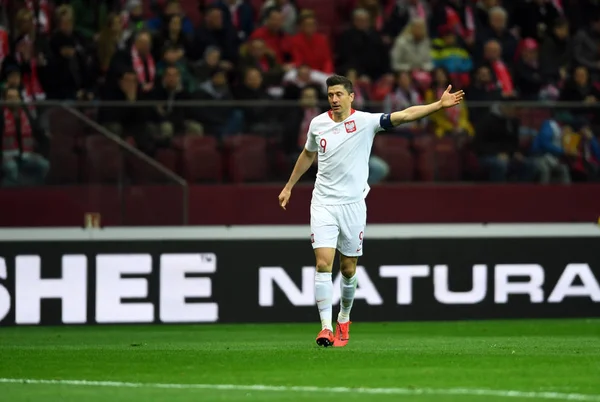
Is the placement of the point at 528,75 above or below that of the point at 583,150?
above

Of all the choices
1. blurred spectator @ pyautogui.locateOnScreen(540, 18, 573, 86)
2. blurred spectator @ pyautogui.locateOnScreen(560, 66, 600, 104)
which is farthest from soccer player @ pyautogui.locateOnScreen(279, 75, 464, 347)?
blurred spectator @ pyautogui.locateOnScreen(540, 18, 573, 86)

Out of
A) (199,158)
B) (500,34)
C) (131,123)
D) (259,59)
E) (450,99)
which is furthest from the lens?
(500,34)

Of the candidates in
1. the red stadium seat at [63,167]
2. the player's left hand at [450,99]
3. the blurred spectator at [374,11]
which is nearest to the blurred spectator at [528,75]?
the blurred spectator at [374,11]

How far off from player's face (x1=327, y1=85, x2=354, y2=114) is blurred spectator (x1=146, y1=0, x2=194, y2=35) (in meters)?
8.74

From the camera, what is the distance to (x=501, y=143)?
16281 millimetres

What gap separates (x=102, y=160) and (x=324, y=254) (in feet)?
17.1

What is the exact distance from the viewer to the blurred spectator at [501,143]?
53.5 ft

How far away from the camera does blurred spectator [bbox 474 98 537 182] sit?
16.3 m

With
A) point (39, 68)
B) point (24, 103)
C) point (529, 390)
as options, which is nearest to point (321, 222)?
point (529, 390)

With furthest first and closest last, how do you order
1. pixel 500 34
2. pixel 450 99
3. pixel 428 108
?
pixel 500 34 < pixel 428 108 < pixel 450 99

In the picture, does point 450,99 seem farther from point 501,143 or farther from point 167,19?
point 167,19

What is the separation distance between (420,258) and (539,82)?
5284 mm

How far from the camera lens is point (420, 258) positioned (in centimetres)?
1517


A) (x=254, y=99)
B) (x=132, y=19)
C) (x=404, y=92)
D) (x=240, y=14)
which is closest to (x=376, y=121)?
(x=254, y=99)
